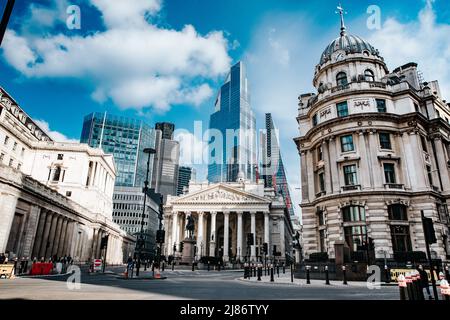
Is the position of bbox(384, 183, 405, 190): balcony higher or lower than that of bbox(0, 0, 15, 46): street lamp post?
higher

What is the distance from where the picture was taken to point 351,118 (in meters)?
33.9

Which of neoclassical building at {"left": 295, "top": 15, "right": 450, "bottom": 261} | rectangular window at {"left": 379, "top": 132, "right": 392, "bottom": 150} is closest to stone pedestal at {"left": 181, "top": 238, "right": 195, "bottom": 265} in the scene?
neoclassical building at {"left": 295, "top": 15, "right": 450, "bottom": 261}

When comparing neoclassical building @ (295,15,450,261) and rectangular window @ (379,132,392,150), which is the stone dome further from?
rectangular window @ (379,132,392,150)

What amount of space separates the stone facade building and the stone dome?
135ft

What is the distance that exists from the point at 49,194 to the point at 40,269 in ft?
44.7

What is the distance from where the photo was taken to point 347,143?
34.5 m

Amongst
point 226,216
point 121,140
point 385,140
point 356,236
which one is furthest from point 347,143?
point 121,140

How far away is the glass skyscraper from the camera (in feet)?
494

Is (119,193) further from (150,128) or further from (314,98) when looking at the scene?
(314,98)

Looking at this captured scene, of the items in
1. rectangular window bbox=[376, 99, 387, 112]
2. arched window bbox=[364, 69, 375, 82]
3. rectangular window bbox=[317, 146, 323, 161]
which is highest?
arched window bbox=[364, 69, 375, 82]

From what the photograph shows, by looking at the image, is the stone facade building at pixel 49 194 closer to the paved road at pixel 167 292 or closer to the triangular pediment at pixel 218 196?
the paved road at pixel 167 292

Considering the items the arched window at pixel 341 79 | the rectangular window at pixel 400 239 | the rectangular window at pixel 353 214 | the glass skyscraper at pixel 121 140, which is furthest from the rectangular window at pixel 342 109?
the glass skyscraper at pixel 121 140

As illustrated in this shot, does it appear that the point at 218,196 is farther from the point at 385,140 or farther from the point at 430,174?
the point at 430,174
